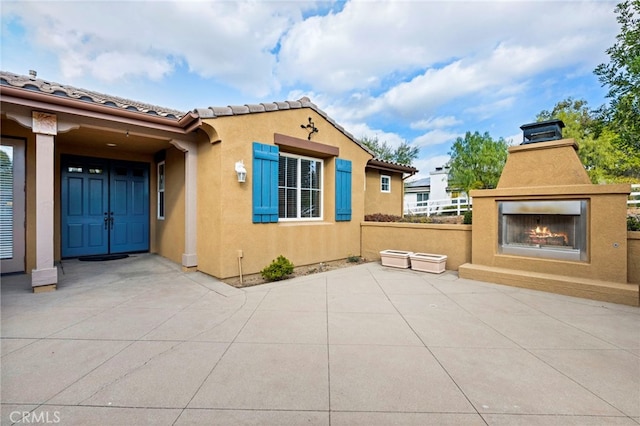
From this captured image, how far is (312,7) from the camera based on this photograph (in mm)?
8625

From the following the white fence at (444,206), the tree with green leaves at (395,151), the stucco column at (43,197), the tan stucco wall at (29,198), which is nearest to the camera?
the stucco column at (43,197)

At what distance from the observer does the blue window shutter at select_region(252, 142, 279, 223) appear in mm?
5922

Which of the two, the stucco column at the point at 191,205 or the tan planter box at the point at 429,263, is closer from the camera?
the stucco column at the point at 191,205

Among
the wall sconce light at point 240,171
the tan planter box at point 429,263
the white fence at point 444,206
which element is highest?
the wall sconce light at point 240,171

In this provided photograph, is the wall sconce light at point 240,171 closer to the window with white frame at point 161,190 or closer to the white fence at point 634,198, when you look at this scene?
the window with white frame at point 161,190

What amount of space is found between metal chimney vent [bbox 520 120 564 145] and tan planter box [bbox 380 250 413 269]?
3709 millimetres

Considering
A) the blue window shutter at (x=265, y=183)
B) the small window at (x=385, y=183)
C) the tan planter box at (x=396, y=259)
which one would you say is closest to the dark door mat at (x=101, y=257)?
the blue window shutter at (x=265, y=183)

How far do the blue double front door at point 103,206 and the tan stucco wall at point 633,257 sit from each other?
1150cm

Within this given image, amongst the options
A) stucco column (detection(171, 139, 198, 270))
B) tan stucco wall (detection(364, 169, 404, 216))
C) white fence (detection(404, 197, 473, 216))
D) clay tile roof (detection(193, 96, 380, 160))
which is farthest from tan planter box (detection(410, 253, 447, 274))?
white fence (detection(404, 197, 473, 216))

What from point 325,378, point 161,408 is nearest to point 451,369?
point 325,378

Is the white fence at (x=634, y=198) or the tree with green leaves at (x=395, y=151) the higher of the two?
the tree with green leaves at (x=395, y=151)

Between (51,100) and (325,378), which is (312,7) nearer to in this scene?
(51,100)

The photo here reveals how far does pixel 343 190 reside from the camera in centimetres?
796

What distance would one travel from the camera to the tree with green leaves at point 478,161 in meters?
14.0
